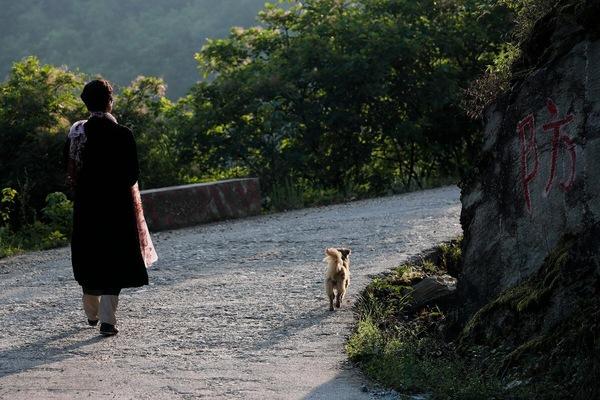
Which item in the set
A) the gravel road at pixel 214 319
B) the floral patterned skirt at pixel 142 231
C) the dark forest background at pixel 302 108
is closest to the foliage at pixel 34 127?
the dark forest background at pixel 302 108

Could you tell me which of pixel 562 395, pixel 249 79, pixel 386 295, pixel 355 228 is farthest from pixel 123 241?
pixel 249 79

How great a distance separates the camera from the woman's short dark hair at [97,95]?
8.48m

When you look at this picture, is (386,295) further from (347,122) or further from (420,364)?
(347,122)

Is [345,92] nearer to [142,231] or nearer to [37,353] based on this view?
[142,231]

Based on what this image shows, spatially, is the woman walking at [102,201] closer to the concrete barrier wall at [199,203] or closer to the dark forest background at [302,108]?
the concrete barrier wall at [199,203]

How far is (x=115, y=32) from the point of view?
4972cm

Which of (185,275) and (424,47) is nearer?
(185,275)

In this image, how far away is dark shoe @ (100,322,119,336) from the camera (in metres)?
8.30

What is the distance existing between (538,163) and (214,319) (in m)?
2.93

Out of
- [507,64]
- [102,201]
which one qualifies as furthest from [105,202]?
[507,64]

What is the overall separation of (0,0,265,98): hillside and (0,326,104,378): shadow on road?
39.0 m

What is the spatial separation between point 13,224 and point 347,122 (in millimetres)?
6266

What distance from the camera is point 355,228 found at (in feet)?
45.6

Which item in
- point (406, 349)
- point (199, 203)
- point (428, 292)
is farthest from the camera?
point (199, 203)
